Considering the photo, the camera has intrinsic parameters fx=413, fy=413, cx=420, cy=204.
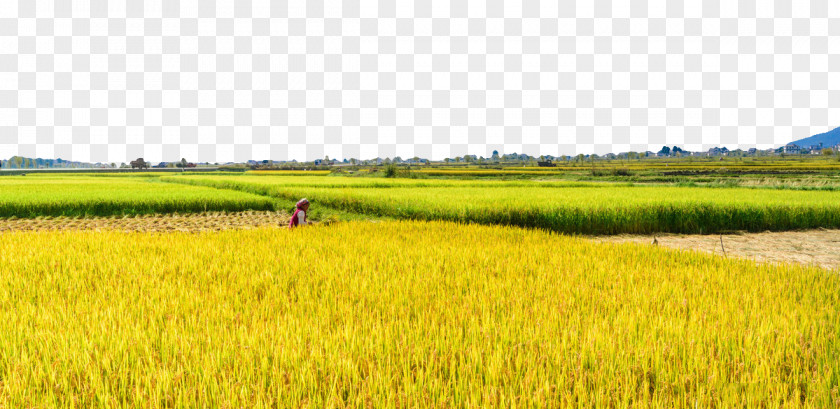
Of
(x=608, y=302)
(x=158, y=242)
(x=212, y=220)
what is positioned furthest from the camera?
(x=212, y=220)

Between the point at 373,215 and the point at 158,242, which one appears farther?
the point at 373,215

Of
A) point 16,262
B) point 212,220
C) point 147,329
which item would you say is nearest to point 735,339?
point 147,329

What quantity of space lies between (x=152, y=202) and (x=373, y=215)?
426 inches

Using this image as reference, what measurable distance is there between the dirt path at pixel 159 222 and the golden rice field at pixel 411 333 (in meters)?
10.1

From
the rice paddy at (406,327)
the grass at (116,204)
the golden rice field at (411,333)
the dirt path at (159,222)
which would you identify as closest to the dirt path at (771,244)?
the rice paddy at (406,327)

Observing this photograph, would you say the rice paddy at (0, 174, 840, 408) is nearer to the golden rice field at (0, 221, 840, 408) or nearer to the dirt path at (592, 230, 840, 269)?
the golden rice field at (0, 221, 840, 408)

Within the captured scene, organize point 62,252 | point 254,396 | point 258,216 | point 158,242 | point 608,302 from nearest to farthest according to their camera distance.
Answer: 1. point 254,396
2. point 608,302
3. point 62,252
4. point 158,242
5. point 258,216

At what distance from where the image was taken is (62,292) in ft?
14.2

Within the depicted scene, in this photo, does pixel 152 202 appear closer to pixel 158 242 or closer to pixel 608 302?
pixel 158 242

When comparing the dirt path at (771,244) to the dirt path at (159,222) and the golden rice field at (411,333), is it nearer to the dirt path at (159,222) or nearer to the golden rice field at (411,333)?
the golden rice field at (411,333)

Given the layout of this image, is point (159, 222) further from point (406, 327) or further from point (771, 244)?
point (771, 244)

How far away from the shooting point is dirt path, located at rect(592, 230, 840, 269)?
32.3 feet

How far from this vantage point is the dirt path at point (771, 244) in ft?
32.3

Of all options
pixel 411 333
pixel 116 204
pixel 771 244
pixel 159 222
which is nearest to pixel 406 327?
pixel 411 333
